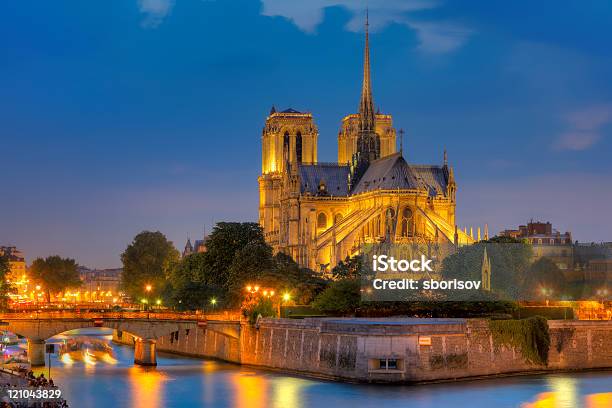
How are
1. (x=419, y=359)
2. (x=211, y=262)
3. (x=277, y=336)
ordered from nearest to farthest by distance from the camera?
(x=419, y=359) → (x=277, y=336) → (x=211, y=262)

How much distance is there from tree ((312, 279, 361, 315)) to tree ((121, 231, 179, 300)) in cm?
5599

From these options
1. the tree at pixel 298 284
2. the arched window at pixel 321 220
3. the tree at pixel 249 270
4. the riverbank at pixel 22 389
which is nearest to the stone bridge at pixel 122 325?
the tree at pixel 298 284

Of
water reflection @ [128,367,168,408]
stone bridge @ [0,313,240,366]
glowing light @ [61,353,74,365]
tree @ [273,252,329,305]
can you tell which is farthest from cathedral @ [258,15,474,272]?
water reflection @ [128,367,168,408]

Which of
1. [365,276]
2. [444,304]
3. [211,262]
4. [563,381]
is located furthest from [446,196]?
[563,381]

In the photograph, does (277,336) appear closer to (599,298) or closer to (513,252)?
(513,252)

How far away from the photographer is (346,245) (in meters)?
129

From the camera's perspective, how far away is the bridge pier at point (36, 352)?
75.4 metres

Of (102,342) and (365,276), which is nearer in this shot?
(365,276)

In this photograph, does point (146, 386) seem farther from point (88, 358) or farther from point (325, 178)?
point (325, 178)

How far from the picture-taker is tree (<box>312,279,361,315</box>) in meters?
80.8

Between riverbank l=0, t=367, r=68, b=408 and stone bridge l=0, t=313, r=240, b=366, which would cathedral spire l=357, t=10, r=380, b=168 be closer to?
stone bridge l=0, t=313, r=240, b=366

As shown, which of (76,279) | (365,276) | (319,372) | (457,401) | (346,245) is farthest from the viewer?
(76,279)

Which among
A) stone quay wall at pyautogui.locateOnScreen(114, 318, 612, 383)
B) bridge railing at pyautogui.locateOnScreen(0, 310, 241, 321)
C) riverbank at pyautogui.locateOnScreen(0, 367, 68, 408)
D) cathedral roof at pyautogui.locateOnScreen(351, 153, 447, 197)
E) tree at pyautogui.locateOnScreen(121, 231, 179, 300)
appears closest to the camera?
riverbank at pyautogui.locateOnScreen(0, 367, 68, 408)

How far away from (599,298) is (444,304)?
78.8 feet
